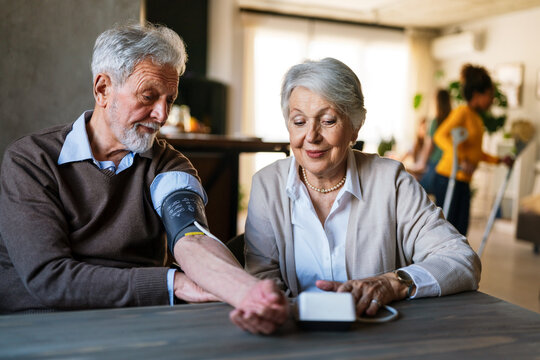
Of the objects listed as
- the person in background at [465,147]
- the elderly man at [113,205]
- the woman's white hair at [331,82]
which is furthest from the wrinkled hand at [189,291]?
the person in background at [465,147]

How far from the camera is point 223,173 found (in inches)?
109

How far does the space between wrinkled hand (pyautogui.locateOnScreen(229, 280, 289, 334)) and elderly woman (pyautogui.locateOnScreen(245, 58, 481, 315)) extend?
528mm

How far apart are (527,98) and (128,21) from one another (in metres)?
6.81

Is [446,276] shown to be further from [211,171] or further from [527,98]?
[527,98]

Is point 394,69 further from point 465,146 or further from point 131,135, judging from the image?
point 131,135

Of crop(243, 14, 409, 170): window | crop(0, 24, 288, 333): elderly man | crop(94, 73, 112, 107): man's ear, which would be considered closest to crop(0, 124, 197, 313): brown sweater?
crop(0, 24, 288, 333): elderly man

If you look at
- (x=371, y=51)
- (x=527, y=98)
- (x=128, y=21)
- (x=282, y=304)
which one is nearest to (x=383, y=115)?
(x=371, y=51)

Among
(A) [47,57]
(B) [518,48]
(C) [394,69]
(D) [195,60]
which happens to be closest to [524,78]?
(B) [518,48]

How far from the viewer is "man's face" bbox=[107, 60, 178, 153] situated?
1.42m

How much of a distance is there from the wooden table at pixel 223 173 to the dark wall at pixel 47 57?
0.81 m

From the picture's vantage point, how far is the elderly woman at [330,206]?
1.54 metres

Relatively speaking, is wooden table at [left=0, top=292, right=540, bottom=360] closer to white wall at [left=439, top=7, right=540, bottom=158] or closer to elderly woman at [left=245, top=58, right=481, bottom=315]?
elderly woman at [left=245, top=58, right=481, bottom=315]

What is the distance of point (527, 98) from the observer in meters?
7.33

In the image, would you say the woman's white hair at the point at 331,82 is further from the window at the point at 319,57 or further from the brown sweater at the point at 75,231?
the window at the point at 319,57
